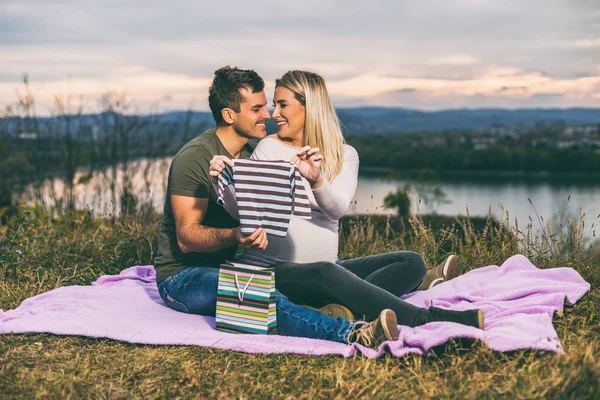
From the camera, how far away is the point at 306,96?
161 inches

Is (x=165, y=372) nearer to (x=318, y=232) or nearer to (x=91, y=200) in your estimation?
(x=318, y=232)

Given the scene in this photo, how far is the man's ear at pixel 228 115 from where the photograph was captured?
13.5 feet

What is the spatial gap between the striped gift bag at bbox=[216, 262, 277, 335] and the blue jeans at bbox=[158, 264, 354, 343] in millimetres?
87

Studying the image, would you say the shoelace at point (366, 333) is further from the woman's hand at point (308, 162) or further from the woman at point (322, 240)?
the woman's hand at point (308, 162)

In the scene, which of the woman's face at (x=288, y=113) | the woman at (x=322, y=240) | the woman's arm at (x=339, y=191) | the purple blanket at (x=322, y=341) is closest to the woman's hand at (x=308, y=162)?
the woman at (x=322, y=240)

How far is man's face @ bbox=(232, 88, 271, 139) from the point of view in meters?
4.14

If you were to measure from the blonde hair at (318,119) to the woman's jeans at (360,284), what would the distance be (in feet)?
2.26

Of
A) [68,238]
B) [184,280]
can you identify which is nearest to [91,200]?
[68,238]

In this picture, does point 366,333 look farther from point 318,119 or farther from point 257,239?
point 318,119

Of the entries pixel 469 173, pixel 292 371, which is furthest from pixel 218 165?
pixel 469 173

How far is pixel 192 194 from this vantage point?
12.7 feet

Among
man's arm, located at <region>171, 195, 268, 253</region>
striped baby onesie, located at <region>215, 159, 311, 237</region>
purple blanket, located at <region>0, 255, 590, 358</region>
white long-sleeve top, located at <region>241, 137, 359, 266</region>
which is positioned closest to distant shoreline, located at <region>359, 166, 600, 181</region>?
purple blanket, located at <region>0, 255, 590, 358</region>

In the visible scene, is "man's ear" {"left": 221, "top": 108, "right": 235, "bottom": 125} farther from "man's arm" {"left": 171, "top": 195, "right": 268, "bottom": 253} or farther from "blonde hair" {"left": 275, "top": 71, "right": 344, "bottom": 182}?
"man's arm" {"left": 171, "top": 195, "right": 268, "bottom": 253}

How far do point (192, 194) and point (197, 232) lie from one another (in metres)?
0.26
